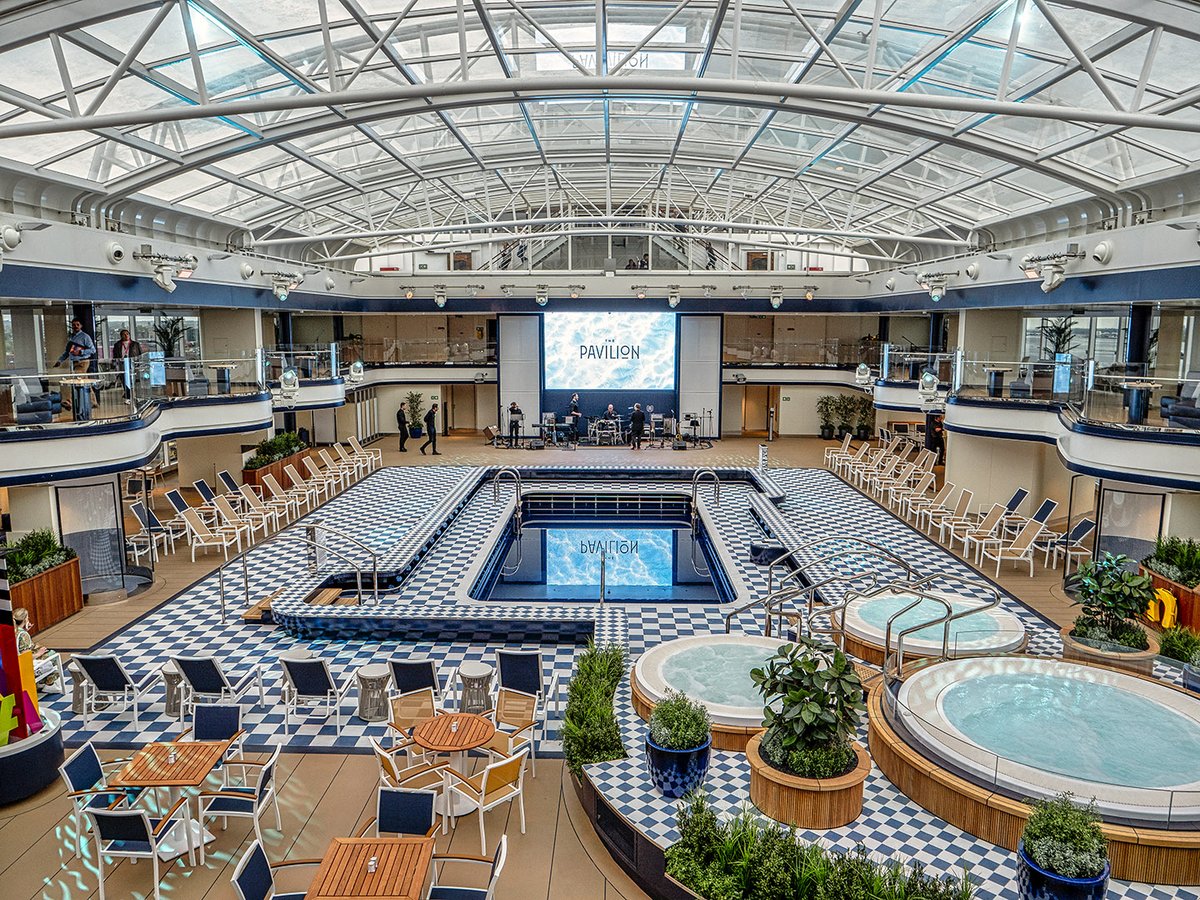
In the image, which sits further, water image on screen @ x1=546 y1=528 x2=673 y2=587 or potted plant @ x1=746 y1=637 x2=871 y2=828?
water image on screen @ x1=546 y1=528 x2=673 y2=587

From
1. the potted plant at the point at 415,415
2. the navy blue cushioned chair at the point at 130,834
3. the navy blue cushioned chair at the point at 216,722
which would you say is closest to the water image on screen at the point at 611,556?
the navy blue cushioned chair at the point at 216,722

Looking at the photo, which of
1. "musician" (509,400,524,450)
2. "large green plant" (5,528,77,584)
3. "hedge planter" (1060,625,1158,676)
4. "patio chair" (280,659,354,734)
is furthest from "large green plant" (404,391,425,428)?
"hedge planter" (1060,625,1158,676)

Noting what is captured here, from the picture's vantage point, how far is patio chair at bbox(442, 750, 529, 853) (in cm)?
621

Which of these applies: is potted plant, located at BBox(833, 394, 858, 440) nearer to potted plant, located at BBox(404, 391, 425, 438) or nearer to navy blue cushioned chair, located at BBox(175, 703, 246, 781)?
potted plant, located at BBox(404, 391, 425, 438)

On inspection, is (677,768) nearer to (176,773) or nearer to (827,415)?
(176,773)

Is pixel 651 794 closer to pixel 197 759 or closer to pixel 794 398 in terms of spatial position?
pixel 197 759


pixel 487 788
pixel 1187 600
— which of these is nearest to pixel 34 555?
pixel 487 788

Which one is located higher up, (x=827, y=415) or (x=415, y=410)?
(x=415, y=410)

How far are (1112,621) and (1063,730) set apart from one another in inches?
94.7

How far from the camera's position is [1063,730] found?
23.4 feet

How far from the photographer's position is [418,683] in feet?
26.9

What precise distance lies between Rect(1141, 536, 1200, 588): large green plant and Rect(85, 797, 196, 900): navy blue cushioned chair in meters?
10.9

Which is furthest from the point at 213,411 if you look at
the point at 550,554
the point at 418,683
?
the point at 418,683

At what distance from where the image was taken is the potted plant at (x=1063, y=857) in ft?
15.8
